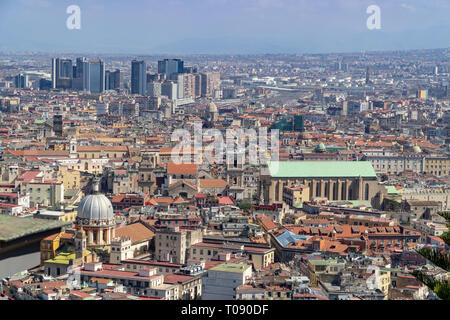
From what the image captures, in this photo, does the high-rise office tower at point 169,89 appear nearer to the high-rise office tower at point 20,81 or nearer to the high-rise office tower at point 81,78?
the high-rise office tower at point 81,78

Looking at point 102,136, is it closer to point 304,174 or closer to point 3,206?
point 304,174

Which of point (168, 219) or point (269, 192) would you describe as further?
point (269, 192)

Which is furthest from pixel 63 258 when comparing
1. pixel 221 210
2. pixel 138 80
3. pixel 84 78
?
pixel 84 78

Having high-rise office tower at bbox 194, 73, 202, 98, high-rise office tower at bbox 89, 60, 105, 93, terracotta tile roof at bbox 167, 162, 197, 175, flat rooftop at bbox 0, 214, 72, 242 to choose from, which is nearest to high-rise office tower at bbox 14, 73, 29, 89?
high-rise office tower at bbox 89, 60, 105, 93

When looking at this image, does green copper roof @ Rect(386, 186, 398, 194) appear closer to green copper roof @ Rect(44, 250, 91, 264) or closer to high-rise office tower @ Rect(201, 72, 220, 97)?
green copper roof @ Rect(44, 250, 91, 264)

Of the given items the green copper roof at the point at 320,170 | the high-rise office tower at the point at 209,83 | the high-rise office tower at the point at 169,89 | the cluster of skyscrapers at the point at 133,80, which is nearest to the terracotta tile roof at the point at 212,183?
the green copper roof at the point at 320,170
